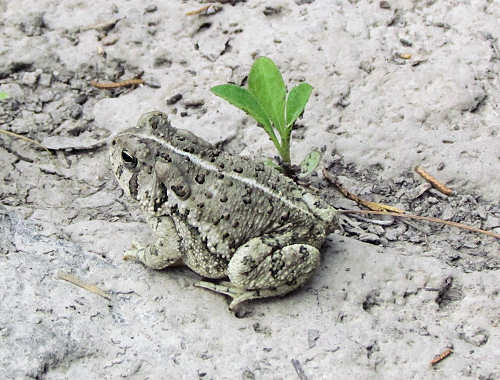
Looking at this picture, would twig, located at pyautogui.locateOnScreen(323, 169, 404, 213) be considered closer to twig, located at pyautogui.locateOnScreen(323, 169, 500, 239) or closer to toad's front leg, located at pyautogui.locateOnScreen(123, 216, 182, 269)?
twig, located at pyautogui.locateOnScreen(323, 169, 500, 239)

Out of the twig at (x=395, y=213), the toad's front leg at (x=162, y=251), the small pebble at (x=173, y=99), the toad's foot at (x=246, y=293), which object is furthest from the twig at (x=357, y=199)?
the small pebble at (x=173, y=99)

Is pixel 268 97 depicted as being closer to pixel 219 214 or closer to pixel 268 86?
pixel 268 86

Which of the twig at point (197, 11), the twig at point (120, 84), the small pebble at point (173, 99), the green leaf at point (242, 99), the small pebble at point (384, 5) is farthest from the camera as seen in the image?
the twig at point (197, 11)

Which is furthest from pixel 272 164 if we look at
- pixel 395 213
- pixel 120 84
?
pixel 120 84

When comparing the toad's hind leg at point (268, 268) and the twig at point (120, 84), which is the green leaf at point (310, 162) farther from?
the twig at point (120, 84)

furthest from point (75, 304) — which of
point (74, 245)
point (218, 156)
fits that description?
point (218, 156)
